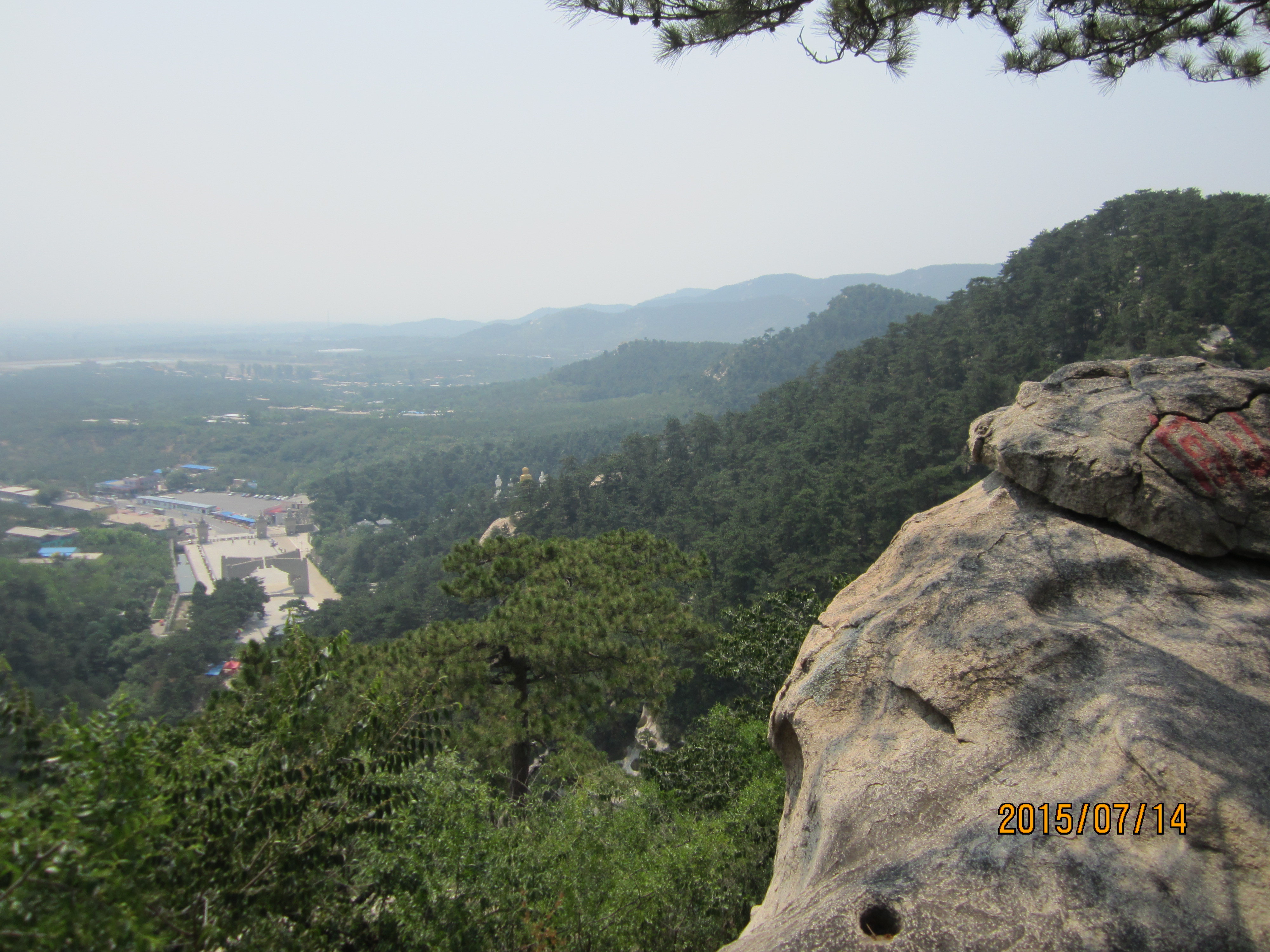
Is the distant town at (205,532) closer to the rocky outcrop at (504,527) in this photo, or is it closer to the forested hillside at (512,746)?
the rocky outcrop at (504,527)

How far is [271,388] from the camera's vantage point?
126750 mm

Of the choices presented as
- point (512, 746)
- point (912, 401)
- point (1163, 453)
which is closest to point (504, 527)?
point (912, 401)

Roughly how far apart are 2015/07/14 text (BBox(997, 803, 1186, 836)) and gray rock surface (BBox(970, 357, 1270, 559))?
2.21 metres

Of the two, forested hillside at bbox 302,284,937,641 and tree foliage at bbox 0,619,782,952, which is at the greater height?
tree foliage at bbox 0,619,782,952

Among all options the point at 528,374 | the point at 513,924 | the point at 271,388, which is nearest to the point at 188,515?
the point at 513,924

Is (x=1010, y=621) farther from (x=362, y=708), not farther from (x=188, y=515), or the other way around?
(x=188, y=515)

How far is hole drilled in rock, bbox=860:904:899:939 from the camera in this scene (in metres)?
2.30

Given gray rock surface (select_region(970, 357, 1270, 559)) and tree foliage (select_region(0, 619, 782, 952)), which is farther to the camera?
gray rock surface (select_region(970, 357, 1270, 559))

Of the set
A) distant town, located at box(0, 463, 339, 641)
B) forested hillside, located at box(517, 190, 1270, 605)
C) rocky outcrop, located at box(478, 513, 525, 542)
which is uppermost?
forested hillside, located at box(517, 190, 1270, 605)

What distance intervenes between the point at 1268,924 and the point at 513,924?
2883 mm

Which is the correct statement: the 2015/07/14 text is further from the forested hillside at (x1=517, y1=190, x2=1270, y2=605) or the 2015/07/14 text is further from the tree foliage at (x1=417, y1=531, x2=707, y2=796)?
the forested hillside at (x1=517, y1=190, x2=1270, y2=605)

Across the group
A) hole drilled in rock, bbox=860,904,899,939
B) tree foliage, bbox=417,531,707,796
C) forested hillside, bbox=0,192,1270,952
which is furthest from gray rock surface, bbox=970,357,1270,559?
tree foliage, bbox=417,531,707,796

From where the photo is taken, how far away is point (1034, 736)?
3146 mm

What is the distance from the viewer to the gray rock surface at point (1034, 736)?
2.28 metres
